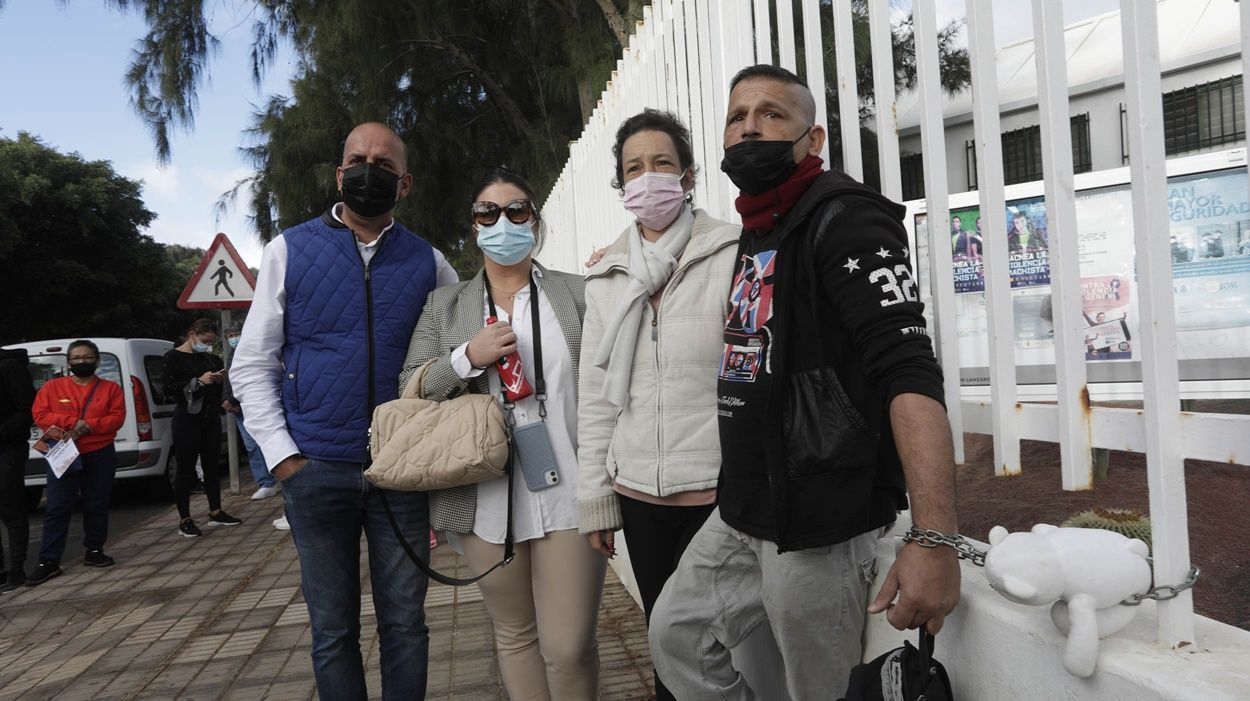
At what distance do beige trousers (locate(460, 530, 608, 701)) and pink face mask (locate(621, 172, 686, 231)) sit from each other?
3.25 feet

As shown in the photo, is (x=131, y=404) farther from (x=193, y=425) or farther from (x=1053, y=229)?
(x=1053, y=229)

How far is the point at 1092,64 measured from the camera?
12.8m

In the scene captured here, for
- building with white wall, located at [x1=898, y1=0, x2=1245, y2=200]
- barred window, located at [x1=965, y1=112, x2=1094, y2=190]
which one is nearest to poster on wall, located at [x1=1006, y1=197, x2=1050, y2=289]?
building with white wall, located at [x1=898, y1=0, x2=1245, y2=200]

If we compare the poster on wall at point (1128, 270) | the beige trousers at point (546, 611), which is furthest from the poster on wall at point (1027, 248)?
the beige trousers at point (546, 611)

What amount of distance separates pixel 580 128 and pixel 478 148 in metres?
3.10

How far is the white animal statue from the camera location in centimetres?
134

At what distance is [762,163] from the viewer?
198 centimetres

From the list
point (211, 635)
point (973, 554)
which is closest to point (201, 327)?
point (211, 635)

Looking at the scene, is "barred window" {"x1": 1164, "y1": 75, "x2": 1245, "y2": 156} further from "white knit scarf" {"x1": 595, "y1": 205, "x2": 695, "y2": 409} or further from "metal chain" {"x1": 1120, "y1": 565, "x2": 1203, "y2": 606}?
"metal chain" {"x1": 1120, "y1": 565, "x2": 1203, "y2": 606}

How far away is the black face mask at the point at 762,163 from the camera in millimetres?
1972

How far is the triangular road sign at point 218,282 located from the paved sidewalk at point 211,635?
298cm

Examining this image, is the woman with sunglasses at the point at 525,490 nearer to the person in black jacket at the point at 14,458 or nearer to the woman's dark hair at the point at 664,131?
the woman's dark hair at the point at 664,131

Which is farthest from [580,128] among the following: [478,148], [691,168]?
[691,168]

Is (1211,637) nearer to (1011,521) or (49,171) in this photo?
(1011,521)
